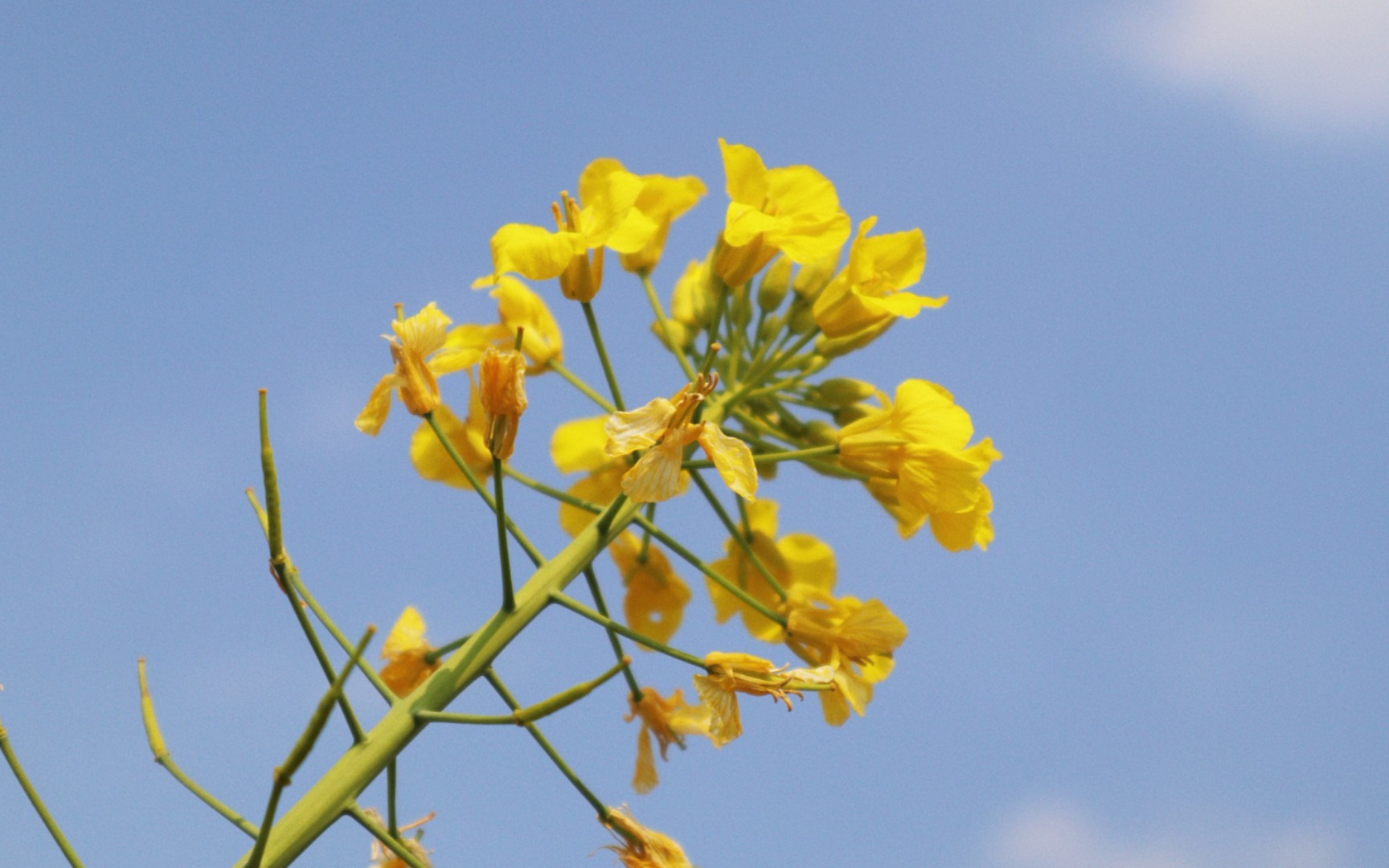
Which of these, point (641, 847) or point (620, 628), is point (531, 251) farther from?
point (641, 847)

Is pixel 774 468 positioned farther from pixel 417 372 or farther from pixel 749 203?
pixel 417 372

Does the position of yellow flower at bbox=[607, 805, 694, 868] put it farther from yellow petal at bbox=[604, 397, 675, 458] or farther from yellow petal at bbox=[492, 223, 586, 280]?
yellow petal at bbox=[492, 223, 586, 280]

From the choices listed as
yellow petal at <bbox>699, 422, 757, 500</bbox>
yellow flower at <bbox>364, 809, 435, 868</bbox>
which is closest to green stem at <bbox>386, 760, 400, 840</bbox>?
yellow flower at <bbox>364, 809, 435, 868</bbox>

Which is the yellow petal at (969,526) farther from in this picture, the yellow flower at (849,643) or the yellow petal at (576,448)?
the yellow petal at (576,448)

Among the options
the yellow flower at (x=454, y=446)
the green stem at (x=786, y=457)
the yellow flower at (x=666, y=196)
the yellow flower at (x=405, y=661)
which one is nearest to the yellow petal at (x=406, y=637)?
the yellow flower at (x=405, y=661)

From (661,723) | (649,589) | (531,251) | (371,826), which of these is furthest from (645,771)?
(531,251)

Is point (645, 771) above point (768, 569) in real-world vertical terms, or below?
below

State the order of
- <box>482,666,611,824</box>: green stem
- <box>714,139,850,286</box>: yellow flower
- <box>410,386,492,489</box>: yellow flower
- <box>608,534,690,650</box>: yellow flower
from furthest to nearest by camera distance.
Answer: <box>608,534,690,650</box>: yellow flower < <box>410,386,492,489</box>: yellow flower < <box>714,139,850,286</box>: yellow flower < <box>482,666,611,824</box>: green stem
